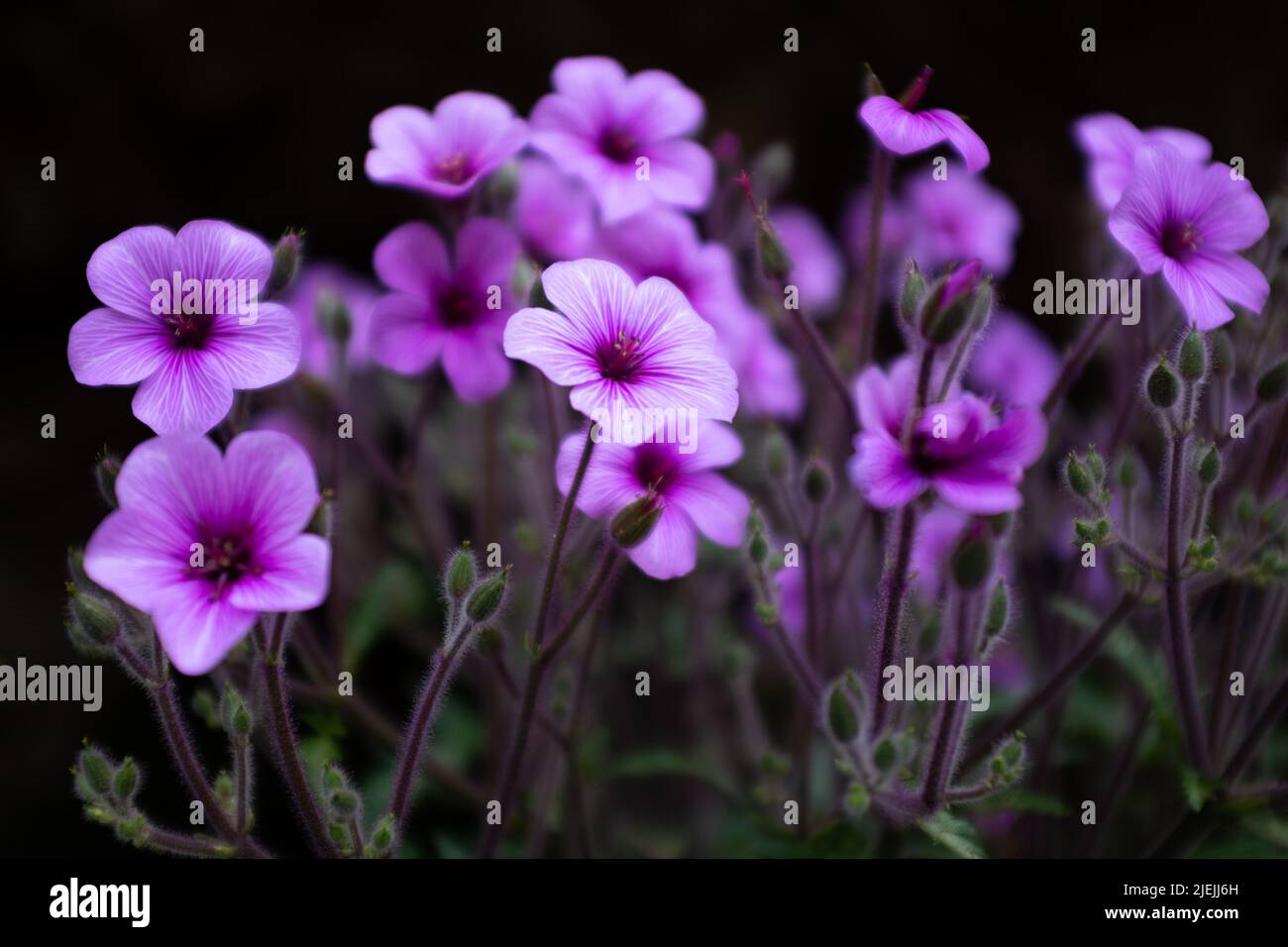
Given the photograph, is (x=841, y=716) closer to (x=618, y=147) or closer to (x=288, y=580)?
(x=288, y=580)

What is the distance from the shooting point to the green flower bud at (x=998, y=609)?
3.48 feet

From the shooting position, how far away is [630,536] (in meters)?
1.02

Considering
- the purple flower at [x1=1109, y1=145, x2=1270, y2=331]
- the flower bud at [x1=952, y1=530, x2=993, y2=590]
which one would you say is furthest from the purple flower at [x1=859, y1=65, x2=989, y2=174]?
the flower bud at [x1=952, y1=530, x2=993, y2=590]

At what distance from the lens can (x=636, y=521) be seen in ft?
3.32

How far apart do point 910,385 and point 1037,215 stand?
1285 mm

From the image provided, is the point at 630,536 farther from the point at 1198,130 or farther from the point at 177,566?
the point at 1198,130

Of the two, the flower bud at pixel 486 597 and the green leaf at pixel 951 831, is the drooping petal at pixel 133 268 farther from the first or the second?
the green leaf at pixel 951 831

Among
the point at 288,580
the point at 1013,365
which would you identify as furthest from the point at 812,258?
the point at 288,580

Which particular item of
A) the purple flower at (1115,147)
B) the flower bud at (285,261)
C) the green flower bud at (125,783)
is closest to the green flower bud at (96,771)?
the green flower bud at (125,783)

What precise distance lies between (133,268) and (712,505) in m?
0.57

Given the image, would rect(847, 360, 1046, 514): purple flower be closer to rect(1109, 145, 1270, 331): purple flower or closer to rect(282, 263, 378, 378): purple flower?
rect(1109, 145, 1270, 331): purple flower

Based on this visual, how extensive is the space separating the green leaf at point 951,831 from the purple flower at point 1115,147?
0.64 meters

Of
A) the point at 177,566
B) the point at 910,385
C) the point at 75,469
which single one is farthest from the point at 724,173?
the point at 75,469
